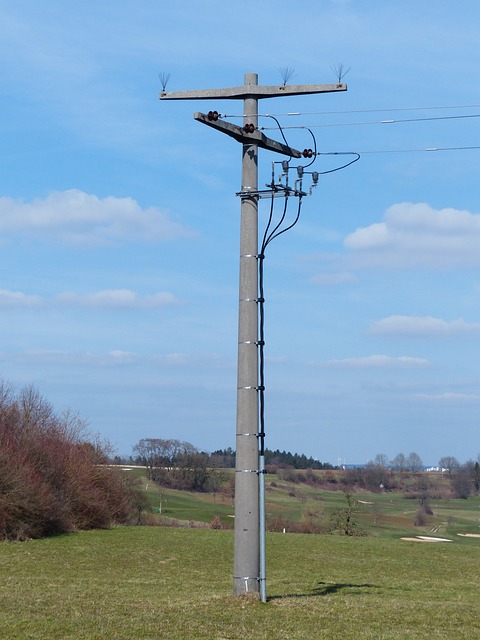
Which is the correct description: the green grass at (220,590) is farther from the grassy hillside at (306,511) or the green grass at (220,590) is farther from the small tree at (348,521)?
the grassy hillside at (306,511)

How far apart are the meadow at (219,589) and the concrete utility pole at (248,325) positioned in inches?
25.4

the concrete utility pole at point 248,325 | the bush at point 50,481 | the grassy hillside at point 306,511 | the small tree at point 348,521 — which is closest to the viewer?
the concrete utility pole at point 248,325

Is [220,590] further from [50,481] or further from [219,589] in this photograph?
[50,481]

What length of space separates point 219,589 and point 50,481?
16.8 metres

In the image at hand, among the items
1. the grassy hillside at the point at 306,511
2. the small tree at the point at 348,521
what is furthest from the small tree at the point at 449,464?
the small tree at the point at 348,521

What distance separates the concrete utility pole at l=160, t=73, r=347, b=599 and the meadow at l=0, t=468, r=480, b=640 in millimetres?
646

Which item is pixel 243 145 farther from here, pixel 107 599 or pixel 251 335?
pixel 107 599

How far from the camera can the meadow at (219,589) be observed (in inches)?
374

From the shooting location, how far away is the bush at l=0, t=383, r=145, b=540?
86.0 feet

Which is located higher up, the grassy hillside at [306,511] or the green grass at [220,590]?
the grassy hillside at [306,511]

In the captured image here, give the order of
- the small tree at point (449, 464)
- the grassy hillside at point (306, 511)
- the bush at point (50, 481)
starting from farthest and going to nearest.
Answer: the small tree at point (449, 464) → the grassy hillside at point (306, 511) → the bush at point (50, 481)

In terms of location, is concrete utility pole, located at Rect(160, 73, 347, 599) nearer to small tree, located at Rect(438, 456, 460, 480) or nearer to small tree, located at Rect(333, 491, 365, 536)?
small tree, located at Rect(333, 491, 365, 536)

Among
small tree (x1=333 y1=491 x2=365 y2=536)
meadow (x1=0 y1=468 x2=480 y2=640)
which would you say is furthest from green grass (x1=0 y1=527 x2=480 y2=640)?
small tree (x1=333 y1=491 x2=365 y2=536)

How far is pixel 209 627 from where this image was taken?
939cm
